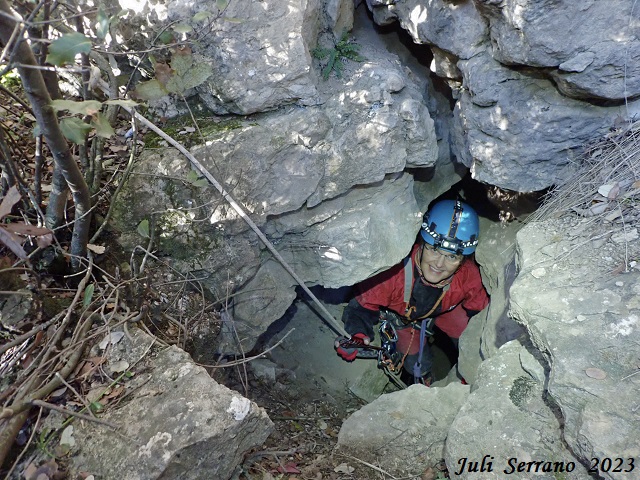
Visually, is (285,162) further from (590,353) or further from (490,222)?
(490,222)

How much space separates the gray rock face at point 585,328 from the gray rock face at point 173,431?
164 cm

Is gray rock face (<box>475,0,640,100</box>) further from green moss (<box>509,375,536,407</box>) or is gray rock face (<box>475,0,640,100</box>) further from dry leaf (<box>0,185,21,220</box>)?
dry leaf (<box>0,185,21,220</box>)

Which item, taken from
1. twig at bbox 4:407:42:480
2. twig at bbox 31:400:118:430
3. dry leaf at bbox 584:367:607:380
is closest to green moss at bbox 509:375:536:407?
dry leaf at bbox 584:367:607:380

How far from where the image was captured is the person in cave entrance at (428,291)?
4.99 m

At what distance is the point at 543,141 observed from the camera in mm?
3559

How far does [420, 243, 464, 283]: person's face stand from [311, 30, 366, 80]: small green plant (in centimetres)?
221

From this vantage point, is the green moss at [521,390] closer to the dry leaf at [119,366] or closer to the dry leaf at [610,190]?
the dry leaf at [610,190]

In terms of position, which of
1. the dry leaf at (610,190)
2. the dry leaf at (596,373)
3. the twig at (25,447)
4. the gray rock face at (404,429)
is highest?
the dry leaf at (610,190)

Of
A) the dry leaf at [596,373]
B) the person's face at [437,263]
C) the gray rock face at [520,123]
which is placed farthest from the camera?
the person's face at [437,263]

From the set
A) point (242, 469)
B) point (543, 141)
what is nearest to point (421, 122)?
point (543, 141)

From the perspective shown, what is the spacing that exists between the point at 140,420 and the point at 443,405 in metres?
2.37

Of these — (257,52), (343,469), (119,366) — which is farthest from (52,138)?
(343,469)

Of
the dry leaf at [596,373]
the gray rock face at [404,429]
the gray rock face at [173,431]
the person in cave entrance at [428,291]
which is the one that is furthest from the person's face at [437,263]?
the gray rock face at [173,431]

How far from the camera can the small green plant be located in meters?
3.68
